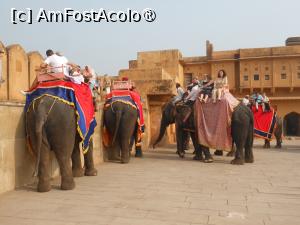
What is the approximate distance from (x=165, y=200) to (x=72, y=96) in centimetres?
196

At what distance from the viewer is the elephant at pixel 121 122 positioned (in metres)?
7.69

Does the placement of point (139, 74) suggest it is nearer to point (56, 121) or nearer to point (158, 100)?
point (158, 100)

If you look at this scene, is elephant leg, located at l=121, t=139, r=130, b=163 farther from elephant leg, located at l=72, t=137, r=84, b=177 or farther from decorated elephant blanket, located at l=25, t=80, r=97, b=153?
decorated elephant blanket, located at l=25, t=80, r=97, b=153

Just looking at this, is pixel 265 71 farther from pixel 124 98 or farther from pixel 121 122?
pixel 121 122

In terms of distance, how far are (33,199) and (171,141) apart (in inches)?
384

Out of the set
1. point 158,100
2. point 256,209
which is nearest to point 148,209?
point 256,209

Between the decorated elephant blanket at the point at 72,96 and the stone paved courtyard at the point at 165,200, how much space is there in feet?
2.81

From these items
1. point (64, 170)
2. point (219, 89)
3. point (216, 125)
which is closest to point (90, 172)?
point (64, 170)

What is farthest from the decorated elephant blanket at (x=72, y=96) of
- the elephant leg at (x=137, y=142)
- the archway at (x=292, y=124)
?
the archway at (x=292, y=124)

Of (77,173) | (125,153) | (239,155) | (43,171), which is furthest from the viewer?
(125,153)

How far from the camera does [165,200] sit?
14.4ft

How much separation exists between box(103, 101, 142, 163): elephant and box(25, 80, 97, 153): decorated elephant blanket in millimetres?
1981

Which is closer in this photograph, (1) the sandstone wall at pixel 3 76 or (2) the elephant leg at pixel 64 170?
(2) the elephant leg at pixel 64 170

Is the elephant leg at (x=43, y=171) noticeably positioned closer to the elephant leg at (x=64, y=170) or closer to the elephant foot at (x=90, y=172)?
the elephant leg at (x=64, y=170)
